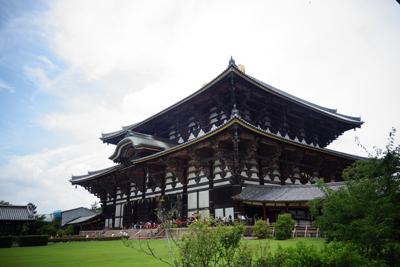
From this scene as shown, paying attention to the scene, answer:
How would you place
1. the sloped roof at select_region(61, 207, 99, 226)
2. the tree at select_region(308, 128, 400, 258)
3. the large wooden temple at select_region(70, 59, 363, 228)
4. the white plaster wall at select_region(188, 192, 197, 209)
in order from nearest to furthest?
1. the tree at select_region(308, 128, 400, 258)
2. the large wooden temple at select_region(70, 59, 363, 228)
3. the white plaster wall at select_region(188, 192, 197, 209)
4. the sloped roof at select_region(61, 207, 99, 226)

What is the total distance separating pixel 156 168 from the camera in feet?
84.4

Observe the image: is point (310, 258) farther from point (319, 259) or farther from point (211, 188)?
point (211, 188)

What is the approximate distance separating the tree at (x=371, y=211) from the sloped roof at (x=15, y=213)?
3096cm

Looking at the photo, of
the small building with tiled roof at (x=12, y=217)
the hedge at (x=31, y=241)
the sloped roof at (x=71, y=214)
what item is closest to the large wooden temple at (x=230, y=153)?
the hedge at (x=31, y=241)

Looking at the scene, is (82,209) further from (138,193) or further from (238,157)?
(238,157)

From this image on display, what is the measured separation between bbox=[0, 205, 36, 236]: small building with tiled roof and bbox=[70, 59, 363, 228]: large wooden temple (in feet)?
29.2

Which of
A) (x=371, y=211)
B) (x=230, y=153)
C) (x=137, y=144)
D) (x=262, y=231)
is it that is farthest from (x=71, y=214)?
(x=371, y=211)

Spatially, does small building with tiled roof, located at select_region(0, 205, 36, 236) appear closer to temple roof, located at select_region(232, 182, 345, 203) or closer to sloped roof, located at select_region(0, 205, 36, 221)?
sloped roof, located at select_region(0, 205, 36, 221)

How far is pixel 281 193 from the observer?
17578 mm

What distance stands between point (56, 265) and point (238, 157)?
1239cm

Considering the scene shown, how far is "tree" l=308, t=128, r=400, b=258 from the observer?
5.77m

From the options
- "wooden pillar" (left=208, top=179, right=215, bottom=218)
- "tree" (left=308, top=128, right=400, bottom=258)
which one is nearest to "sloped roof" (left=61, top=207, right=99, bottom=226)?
"wooden pillar" (left=208, top=179, right=215, bottom=218)

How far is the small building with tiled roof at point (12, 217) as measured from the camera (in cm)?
2828

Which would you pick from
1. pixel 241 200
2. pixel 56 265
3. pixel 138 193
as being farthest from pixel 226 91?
pixel 56 265
